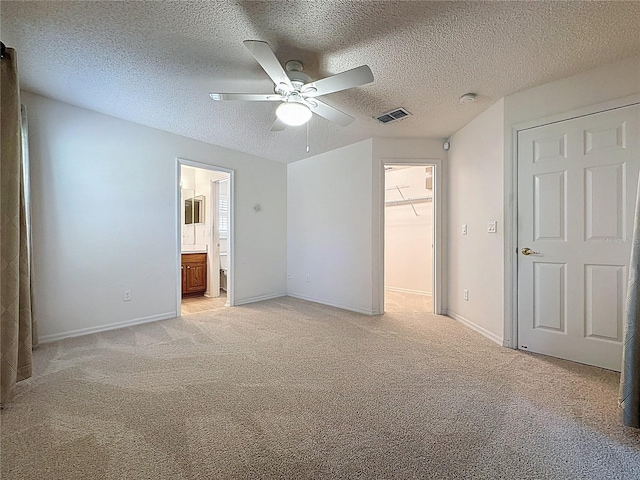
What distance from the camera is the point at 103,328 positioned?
3.10 m

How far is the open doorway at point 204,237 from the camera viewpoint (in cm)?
502

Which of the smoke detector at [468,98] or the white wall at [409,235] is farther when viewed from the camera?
the white wall at [409,235]

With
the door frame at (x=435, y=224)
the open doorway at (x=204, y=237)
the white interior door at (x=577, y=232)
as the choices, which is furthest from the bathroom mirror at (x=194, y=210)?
the white interior door at (x=577, y=232)

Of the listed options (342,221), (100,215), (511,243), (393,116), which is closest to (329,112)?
(393,116)

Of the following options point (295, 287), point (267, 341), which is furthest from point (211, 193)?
point (267, 341)

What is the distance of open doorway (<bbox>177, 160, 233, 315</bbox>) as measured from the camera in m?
5.02

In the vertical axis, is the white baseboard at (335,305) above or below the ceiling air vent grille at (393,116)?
below

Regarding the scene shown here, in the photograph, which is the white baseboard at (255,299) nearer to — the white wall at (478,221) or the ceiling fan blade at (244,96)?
the white wall at (478,221)

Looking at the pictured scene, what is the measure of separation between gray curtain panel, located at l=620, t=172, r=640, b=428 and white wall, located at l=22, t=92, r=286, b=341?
13.7 ft

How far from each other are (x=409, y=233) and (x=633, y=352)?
4118 millimetres

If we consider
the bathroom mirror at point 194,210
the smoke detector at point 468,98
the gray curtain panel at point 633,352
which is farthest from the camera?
the bathroom mirror at point 194,210

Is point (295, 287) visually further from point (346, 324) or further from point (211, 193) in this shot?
point (211, 193)

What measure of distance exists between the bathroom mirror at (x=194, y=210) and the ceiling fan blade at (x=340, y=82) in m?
4.05

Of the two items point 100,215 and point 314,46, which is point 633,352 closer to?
point 314,46
